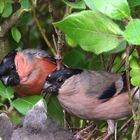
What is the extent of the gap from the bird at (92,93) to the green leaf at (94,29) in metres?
0.40

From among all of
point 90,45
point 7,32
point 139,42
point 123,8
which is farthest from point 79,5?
point 7,32

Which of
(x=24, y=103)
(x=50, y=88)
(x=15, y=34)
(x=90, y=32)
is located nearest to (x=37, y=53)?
(x=15, y=34)

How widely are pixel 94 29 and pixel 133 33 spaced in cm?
20

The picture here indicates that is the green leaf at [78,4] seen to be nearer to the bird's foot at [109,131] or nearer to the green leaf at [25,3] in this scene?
the green leaf at [25,3]

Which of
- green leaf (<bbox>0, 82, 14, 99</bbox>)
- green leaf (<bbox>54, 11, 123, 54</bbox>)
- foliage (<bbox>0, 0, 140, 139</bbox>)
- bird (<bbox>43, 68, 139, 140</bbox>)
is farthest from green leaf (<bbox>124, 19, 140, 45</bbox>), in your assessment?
green leaf (<bbox>0, 82, 14, 99</bbox>)

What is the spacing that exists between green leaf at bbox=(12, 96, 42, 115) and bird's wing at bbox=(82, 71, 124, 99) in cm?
22

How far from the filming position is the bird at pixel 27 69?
8.03 feet

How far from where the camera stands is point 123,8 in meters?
1.44

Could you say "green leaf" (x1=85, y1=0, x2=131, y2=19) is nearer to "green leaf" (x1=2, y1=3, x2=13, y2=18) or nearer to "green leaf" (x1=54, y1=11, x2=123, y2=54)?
"green leaf" (x1=54, y1=11, x2=123, y2=54)

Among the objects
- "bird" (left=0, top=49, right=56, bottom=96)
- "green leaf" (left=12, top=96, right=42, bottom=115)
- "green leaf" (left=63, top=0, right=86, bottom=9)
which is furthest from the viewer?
"bird" (left=0, top=49, right=56, bottom=96)

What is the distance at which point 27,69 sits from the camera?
8.86 feet

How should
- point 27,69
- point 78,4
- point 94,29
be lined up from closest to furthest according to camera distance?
point 94,29 → point 78,4 → point 27,69

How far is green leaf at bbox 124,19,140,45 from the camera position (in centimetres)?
137

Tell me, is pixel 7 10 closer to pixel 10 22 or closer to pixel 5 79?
pixel 10 22
